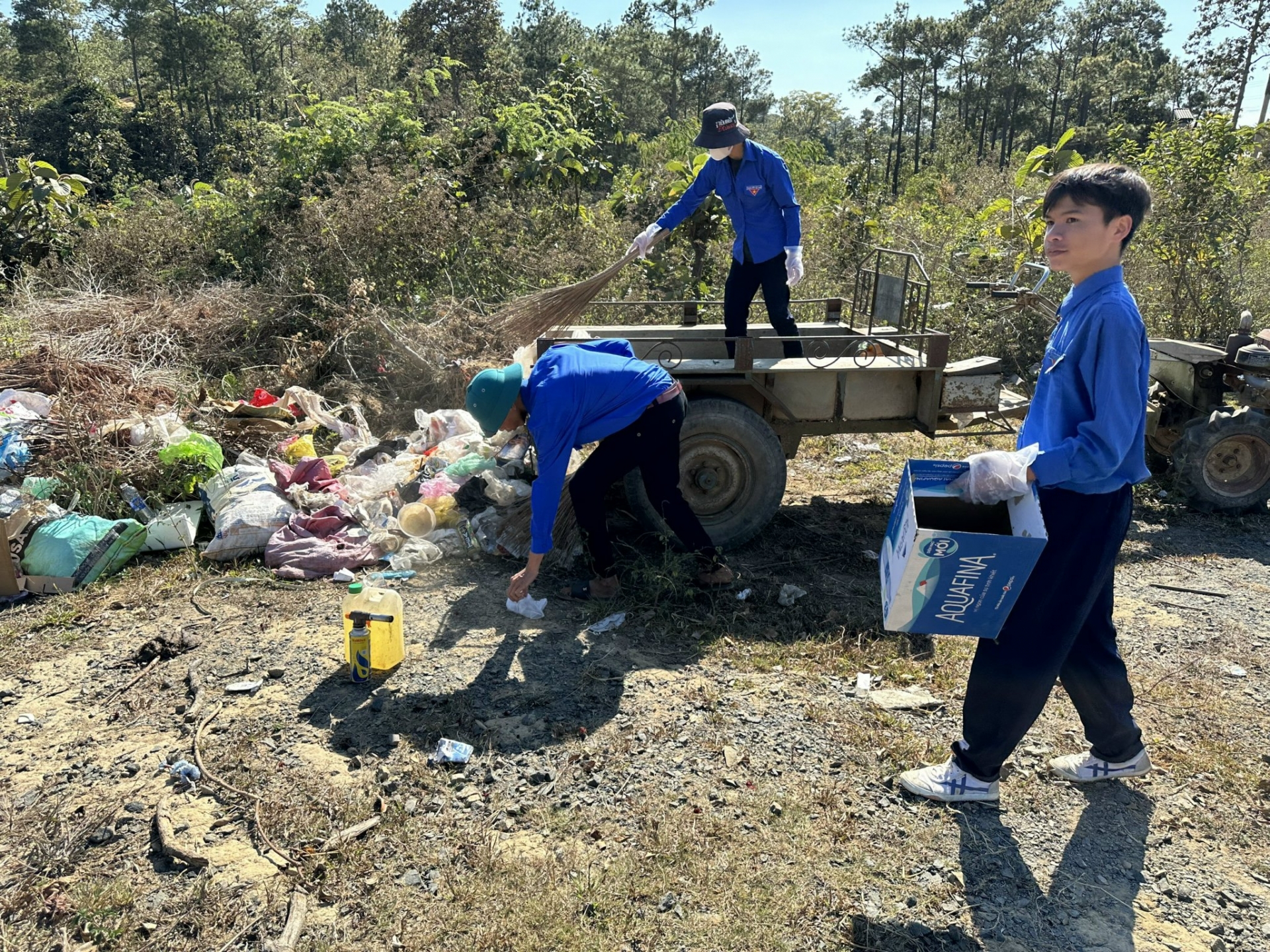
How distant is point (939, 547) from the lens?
244 centimetres

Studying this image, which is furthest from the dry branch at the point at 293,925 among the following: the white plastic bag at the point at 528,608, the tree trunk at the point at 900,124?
the tree trunk at the point at 900,124

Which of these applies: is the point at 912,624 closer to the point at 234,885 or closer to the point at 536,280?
the point at 234,885

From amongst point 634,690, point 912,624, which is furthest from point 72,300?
point 912,624

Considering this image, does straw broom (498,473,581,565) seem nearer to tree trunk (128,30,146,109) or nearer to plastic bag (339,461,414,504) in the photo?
plastic bag (339,461,414,504)

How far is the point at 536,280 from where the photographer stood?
352 inches

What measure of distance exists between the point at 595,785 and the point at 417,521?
2.40m

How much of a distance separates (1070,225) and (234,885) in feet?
10.1

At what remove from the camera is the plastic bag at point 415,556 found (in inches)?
192

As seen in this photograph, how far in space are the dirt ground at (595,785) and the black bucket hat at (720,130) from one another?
2.54m

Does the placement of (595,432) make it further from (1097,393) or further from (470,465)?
(1097,393)

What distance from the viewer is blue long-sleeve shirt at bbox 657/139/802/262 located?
539 centimetres

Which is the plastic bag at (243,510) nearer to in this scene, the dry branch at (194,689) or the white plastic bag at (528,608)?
the dry branch at (194,689)

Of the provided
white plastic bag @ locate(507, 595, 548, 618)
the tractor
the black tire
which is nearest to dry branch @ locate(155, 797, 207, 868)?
white plastic bag @ locate(507, 595, 548, 618)

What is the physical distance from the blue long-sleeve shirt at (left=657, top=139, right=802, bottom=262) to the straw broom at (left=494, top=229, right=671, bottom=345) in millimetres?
414
